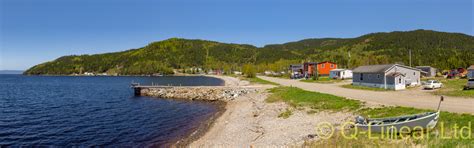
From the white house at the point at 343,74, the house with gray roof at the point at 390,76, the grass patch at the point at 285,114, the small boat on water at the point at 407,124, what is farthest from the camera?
the white house at the point at 343,74

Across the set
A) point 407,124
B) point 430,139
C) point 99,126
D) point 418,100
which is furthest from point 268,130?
point 418,100

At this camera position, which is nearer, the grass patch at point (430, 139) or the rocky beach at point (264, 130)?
the grass patch at point (430, 139)

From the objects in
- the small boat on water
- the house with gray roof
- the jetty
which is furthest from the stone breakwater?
the small boat on water

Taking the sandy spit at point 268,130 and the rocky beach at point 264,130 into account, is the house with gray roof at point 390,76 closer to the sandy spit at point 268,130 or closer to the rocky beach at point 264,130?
the rocky beach at point 264,130

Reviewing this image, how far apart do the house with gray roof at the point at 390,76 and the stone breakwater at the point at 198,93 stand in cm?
1889

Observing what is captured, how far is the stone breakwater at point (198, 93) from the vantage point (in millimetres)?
48812

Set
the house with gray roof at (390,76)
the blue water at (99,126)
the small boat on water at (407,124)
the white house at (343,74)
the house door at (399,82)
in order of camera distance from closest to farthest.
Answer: the small boat on water at (407,124) < the blue water at (99,126) < the house door at (399,82) < the house with gray roof at (390,76) < the white house at (343,74)

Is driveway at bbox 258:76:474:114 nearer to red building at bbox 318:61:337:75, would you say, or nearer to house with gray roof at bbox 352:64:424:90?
house with gray roof at bbox 352:64:424:90

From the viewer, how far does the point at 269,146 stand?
1567cm

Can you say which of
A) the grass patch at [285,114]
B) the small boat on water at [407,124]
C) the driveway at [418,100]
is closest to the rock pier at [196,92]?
the driveway at [418,100]

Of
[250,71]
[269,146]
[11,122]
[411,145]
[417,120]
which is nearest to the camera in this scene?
[411,145]

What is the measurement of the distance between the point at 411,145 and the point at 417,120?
→ 2274 mm

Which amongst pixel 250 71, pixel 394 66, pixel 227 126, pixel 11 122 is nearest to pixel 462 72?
pixel 394 66

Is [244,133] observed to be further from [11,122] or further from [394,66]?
[394,66]
